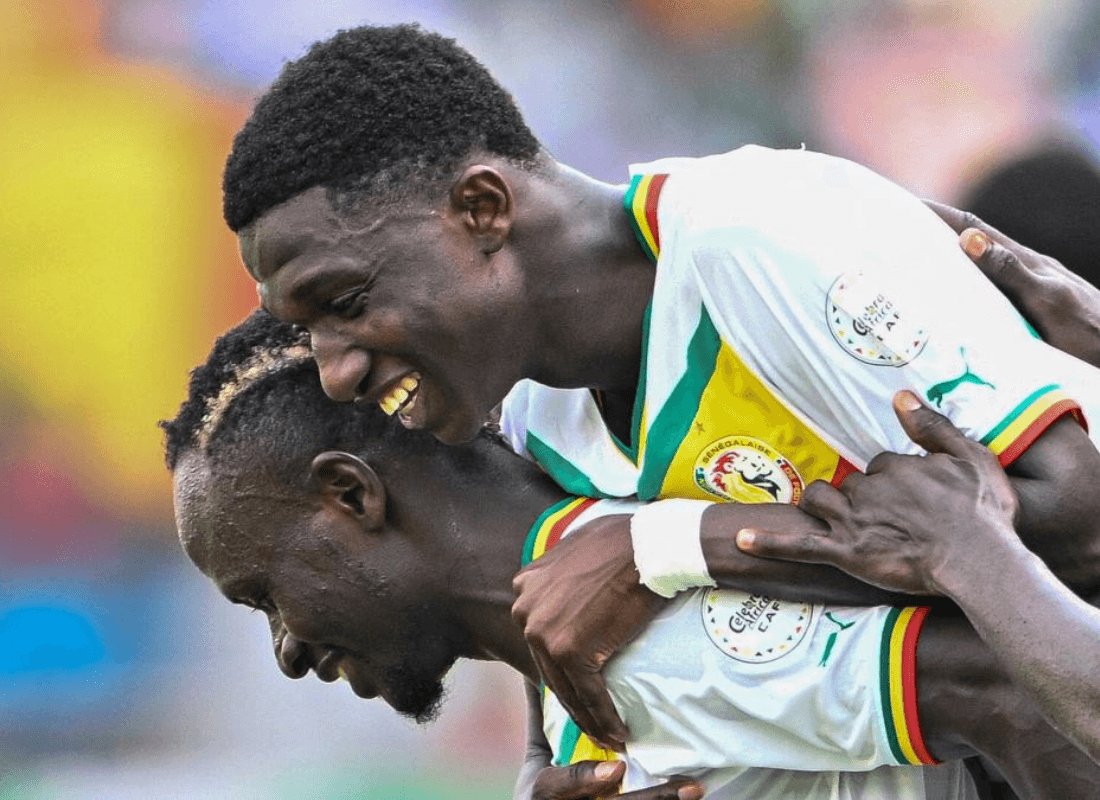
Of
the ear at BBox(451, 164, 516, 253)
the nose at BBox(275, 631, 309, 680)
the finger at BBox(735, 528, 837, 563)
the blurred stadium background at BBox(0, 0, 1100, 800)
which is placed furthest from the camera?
the blurred stadium background at BBox(0, 0, 1100, 800)

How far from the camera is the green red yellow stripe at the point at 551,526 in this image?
111 inches

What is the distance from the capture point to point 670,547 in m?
2.54

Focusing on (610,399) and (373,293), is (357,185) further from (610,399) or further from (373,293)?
(610,399)

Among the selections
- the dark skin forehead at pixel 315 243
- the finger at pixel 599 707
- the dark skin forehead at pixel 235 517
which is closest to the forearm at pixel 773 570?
the finger at pixel 599 707

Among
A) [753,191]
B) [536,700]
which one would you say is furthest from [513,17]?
[753,191]

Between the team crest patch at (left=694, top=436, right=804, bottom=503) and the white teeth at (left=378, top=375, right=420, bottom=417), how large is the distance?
418mm

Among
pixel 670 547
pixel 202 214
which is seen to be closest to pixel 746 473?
pixel 670 547

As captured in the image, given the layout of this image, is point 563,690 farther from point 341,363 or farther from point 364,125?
point 364,125

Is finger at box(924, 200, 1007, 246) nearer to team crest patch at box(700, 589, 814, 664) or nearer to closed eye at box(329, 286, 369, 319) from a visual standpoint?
team crest patch at box(700, 589, 814, 664)

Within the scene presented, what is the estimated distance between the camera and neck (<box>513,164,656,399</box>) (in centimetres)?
267

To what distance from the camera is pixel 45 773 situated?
6.22 meters

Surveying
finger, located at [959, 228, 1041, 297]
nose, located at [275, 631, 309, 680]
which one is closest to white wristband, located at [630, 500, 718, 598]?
finger, located at [959, 228, 1041, 297]

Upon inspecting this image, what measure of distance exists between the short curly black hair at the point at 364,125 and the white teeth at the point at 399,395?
0.26 metres

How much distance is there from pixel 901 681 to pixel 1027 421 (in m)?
0.38
